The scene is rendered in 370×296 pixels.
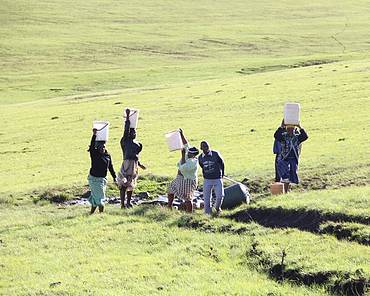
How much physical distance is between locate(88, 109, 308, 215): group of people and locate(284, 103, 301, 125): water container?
267mm

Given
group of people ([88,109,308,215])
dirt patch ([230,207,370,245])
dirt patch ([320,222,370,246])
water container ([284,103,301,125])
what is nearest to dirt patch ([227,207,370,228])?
dirt patch ([230,207,370,245])

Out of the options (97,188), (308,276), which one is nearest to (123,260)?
(308,276)

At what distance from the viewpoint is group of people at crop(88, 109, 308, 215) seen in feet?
62.7

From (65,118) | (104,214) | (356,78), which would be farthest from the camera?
(356,78)

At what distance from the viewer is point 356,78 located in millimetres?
49188

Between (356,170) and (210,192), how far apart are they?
6766mm

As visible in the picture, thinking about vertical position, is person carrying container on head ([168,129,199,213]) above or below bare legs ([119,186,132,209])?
above

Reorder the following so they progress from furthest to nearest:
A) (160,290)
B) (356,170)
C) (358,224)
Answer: (356,170) < (358,224) < (160,290)

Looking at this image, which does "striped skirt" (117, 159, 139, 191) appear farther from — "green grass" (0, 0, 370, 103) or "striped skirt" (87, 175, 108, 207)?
"green grass" (0, 0, 370, 103)

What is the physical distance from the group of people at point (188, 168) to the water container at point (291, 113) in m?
0.27

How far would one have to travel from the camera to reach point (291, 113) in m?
20.1

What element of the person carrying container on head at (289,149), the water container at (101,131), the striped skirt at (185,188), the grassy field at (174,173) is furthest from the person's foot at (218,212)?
the water container at (101,131)

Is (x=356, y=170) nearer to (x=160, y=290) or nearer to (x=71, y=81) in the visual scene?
(x=160, y=290)

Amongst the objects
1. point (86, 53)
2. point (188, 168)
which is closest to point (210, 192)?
point (188, 168)
